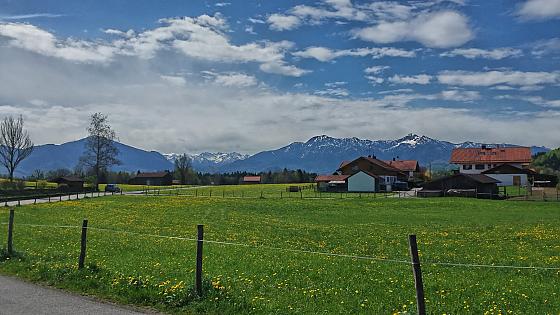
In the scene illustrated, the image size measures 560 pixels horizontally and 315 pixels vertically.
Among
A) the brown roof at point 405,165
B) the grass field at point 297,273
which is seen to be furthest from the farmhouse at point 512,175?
the grass field at point 297,273

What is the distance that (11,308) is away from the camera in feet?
35.5

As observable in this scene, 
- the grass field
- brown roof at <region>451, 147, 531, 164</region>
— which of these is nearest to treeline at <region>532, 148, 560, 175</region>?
brown roof at <region>451, 147, 531, 164</region>

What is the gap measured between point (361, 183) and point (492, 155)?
44.1 metres

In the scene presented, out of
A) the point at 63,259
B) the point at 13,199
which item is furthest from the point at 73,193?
the point at 63,259

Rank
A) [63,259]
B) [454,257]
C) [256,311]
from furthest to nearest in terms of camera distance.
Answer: [454,257] < [63,259] < [256,311]

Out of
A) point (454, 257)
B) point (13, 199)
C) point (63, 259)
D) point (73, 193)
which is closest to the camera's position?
point (63, 259)

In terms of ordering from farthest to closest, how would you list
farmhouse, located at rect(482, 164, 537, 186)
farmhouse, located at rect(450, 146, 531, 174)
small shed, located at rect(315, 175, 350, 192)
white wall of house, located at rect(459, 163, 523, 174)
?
white wall of house, located at rect(459, 163, 523, 174), farmhouse, located at rect(450, 146, 531, 174), small shed, located at rect(315, 175, 350, 192), farmhouse, located at rect(482, 164, 537, 186)

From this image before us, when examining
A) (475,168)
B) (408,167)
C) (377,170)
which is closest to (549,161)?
(475,168)

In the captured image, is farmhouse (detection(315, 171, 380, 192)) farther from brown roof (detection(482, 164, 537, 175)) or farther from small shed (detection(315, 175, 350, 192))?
brown roof (detection(482, 164, 537, 175))

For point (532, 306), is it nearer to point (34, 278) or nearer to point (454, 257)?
point (454, 257)

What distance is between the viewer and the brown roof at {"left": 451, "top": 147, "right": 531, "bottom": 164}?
136m

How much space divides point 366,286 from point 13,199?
3144 inches

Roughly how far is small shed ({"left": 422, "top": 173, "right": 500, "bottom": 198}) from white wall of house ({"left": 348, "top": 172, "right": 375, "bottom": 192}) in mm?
24011

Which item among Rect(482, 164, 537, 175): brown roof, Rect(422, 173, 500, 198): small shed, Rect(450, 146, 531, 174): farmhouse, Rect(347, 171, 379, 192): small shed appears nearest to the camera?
Rect(422, 173, 500, 198): small shed
